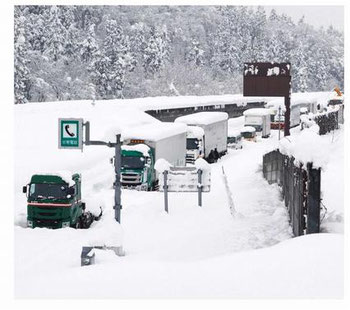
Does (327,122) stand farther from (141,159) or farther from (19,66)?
(19,66)

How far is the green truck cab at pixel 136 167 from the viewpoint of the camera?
2731 cm

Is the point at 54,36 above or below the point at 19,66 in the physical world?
above

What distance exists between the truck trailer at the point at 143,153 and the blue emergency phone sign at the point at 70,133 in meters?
11.8

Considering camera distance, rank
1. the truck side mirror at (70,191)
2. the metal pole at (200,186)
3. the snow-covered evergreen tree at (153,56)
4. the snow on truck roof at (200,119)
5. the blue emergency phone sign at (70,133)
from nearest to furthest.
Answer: the blue emergency phone sign at (70,133)
the truck side mirror at (70,191)
the metal pole at (200,186)
the snow on truck roof at (200,119)
the snow-covered evergreen tree at (153,56)

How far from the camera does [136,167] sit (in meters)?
27.4

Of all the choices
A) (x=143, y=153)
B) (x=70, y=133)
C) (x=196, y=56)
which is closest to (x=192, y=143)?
(x=143, y=153)

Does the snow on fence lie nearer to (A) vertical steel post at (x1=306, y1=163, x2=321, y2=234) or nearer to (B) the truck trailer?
(B) the truck trailer

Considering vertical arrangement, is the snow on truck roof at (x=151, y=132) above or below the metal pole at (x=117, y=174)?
above

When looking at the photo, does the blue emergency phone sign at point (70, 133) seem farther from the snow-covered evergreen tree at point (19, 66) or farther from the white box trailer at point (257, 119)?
the snow-covered evergreen tree at point (19, 66)

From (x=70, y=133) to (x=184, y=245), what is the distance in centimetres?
457

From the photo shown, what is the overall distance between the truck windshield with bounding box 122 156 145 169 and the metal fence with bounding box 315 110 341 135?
1571 centimetres

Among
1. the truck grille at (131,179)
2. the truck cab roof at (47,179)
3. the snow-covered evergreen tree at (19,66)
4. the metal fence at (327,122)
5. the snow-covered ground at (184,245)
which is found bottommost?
the snow-covered ground at (184,245)

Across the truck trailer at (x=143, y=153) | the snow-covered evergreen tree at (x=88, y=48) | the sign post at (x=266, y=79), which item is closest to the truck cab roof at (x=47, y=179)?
the truck trailer at (x=143, y=153)

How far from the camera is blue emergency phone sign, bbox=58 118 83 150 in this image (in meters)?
15.4
